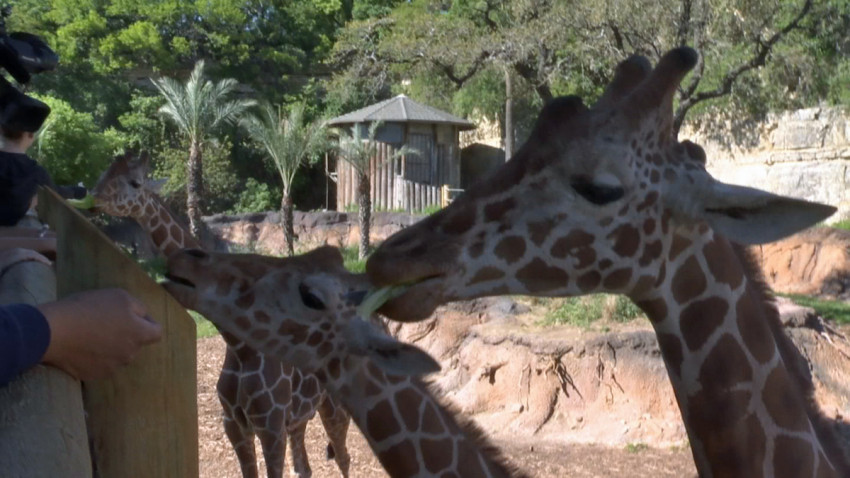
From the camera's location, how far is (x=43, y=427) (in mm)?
1321

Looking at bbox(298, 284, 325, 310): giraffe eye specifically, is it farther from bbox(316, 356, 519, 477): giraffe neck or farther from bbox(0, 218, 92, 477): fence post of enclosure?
bbox(0, 218, 92, 477): fence post of enclosure

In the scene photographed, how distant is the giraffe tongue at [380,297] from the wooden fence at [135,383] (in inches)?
22.2

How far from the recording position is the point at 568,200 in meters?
2.39

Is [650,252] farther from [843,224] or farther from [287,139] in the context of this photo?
[287,139]

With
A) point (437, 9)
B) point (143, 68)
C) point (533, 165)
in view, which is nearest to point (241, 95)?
point (143, 68)

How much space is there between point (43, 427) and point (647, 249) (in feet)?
5.29

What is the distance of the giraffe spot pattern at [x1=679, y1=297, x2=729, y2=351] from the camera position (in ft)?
8.02

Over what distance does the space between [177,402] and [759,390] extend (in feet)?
5.15

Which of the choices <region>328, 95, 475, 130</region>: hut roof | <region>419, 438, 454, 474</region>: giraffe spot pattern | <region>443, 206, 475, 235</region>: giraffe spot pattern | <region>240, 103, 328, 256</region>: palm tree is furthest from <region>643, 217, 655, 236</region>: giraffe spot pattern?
<region>328, 95, 475, 130</region>: hut roof

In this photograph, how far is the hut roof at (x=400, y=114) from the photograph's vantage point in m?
25.7

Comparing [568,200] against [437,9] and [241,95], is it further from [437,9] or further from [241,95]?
[241,95]

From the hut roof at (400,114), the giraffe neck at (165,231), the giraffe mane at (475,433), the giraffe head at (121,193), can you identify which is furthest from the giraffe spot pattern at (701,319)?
the hut roof at (400,114)

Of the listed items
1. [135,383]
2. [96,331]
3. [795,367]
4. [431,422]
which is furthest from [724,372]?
[96,331]

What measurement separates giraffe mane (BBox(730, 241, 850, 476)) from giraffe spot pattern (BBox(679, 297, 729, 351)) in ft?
0.81
